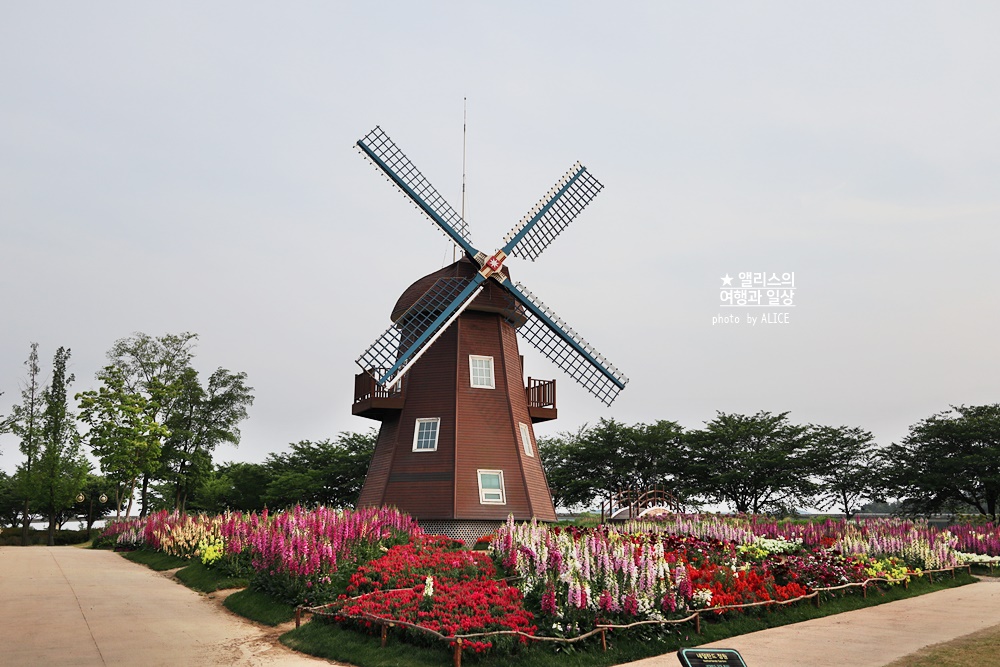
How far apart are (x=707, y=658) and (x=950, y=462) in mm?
43915

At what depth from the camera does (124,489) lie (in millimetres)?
60344

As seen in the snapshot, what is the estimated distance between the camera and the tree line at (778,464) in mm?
45938

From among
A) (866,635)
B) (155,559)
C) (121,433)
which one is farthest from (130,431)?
(866,635)

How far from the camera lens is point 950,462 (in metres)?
44.5

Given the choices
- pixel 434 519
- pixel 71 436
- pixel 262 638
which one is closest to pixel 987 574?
pixel 434 519

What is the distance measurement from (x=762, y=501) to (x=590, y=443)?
1105 centimetres

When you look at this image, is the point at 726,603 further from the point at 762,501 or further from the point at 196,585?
the point at 762,501

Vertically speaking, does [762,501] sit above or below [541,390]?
below

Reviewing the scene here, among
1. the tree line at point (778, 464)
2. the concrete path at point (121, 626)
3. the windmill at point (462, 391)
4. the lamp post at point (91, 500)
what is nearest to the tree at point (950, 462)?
the tree line at point (778, 464)

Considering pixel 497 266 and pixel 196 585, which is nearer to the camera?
pixel 196 585

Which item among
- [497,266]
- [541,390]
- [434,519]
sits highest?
[497,266]

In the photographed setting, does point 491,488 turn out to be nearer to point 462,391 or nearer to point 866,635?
point 462,391

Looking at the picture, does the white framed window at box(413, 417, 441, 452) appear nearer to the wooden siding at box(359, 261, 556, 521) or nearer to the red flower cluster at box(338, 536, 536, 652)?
the wooden siding at box(359, 261, 556, 521)

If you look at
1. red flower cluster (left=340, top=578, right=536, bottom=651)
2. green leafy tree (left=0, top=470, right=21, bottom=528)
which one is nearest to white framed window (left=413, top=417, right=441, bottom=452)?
red flower cluster (left=340, top=578, right=536, bottom=651)
